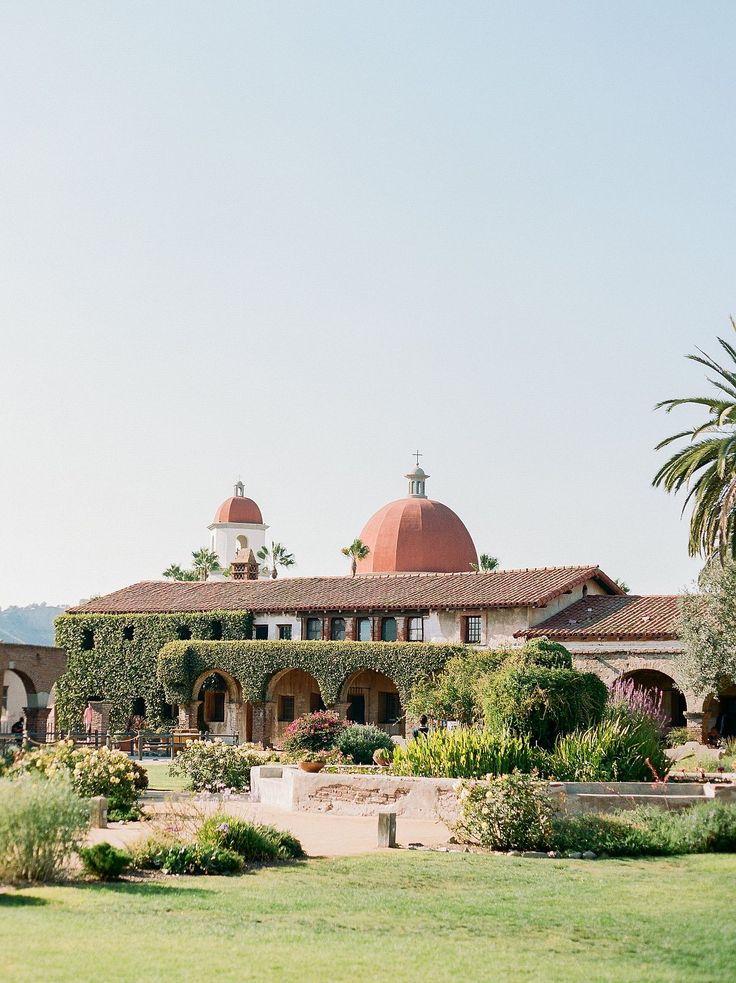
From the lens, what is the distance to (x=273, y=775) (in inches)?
961

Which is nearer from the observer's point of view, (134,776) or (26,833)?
(26,833)

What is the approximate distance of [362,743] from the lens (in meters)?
26.9

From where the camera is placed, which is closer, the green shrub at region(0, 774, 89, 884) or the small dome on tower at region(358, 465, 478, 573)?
the green shrub at region(0, 774, 89, 884)

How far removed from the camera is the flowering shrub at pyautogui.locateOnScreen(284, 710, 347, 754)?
109ft

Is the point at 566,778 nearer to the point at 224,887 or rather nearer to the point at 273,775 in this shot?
the point at 273,775

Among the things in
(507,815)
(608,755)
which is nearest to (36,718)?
(608,755)

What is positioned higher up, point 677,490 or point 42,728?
point 677,490

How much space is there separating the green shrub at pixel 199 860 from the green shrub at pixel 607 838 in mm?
4762

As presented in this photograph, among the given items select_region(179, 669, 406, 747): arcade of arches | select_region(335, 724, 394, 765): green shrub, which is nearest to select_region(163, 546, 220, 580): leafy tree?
select_region(179, 669, 406, 747): arcade of arches

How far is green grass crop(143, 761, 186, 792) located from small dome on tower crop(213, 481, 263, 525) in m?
52.2

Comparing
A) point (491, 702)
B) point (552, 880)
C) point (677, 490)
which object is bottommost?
point (552, 880)

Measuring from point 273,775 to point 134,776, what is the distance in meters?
4.17

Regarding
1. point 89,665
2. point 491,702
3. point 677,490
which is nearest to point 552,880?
point 491,702

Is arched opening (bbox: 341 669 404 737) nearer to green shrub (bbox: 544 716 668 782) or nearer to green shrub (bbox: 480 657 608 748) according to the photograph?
green shrub (bbox: 480 657 608 748)
